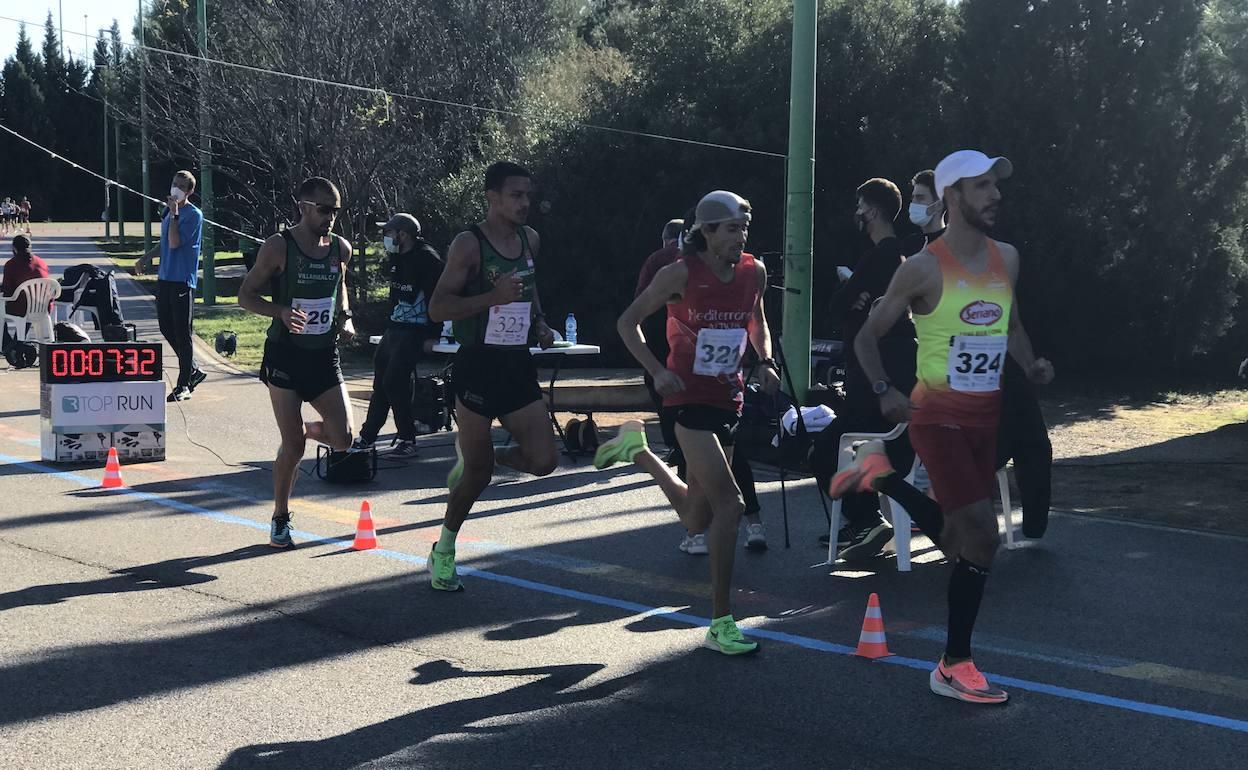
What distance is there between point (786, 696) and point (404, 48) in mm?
27745

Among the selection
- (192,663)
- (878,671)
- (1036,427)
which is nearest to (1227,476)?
(1036,427)

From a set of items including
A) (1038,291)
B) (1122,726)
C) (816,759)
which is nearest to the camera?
(816,759)

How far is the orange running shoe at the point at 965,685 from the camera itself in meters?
5.62

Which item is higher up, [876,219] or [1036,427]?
[876,219]

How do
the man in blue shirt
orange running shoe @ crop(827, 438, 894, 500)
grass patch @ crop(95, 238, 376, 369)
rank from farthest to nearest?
grass patch @ crop(95, 238, 376, 369) → the man in blue shirt → orange running shoe @ crop(827, 438, 894, 500)

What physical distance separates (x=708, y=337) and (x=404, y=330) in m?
5.93

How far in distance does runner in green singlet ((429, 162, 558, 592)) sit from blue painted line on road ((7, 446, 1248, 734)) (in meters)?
0.56

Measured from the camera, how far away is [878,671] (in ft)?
20.1

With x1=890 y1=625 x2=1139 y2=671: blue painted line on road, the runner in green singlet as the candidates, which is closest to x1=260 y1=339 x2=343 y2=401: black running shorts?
the runner in green singlet

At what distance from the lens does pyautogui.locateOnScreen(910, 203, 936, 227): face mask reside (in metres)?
8.47

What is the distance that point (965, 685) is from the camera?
5.64m

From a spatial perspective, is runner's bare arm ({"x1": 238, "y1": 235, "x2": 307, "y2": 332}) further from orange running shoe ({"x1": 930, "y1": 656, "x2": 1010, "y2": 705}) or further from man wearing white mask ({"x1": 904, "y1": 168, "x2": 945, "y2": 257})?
orange running shoe ({"x1": 930, "y1": 656, "x2": 1010, "y2": 705})

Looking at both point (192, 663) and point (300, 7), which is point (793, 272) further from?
point (300, 7)

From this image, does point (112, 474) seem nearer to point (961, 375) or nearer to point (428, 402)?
point (428, 402)
